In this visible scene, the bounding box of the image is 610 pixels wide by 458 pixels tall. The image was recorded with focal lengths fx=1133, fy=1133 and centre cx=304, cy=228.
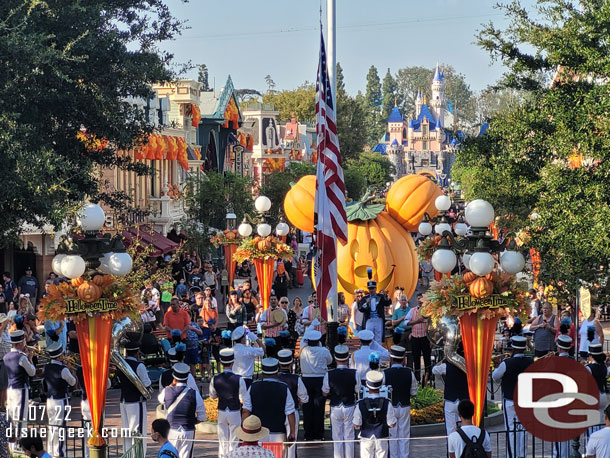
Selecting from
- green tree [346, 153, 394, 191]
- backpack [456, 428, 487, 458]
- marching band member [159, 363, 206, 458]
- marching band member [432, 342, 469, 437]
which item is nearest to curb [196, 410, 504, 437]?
marching band member [432, 342, 469, 437]

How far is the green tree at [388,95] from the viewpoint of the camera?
7321 inches

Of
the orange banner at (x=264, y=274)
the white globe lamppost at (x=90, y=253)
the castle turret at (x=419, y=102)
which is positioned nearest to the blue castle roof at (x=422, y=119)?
the castle turret at (x=419, y=102)

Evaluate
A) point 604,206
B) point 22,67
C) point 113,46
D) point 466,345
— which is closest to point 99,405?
point 466,345

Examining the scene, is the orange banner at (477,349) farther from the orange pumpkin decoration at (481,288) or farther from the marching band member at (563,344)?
the marching band member at (563,344)

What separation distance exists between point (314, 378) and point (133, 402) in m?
2.40

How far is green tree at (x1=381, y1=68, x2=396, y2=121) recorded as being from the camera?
7321 inches

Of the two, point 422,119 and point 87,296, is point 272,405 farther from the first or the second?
point 422,119

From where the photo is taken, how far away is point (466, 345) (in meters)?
12.9

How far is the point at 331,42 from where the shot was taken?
694 inches

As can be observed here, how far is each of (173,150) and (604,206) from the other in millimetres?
27719

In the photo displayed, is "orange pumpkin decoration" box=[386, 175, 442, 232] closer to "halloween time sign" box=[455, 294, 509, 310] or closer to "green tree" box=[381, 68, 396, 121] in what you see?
"halloween time sign" box=[455, 294, 509, 310]

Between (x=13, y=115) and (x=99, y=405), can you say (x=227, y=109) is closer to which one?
(x=13, y=115)

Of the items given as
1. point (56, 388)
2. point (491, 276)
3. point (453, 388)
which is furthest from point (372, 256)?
point (56, 388)

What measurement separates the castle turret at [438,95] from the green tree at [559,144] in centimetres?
16506
